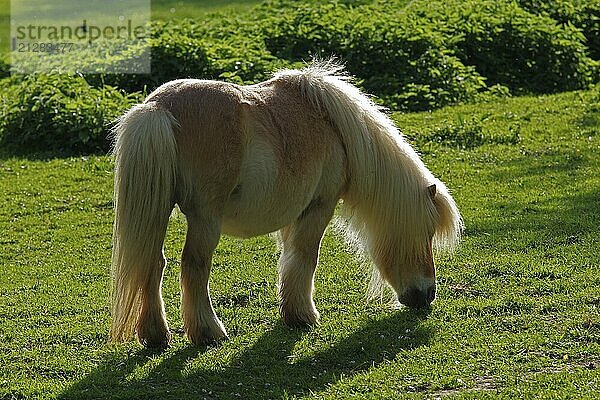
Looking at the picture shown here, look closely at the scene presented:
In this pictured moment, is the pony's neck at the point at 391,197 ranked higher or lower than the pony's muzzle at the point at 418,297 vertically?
higher

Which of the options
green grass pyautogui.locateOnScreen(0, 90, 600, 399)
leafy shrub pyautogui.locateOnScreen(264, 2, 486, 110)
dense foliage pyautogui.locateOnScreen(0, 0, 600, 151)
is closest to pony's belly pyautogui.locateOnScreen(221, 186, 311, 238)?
green grass pyautogui.locateOnScreen(0, 90, 600, 399)

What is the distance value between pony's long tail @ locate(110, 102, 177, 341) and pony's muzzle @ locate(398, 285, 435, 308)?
6.33 feet

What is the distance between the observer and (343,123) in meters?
6.71

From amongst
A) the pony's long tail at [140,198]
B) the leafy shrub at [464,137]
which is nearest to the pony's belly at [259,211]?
the pony's long tail at [140,198]

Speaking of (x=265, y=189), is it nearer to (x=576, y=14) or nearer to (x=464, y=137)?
(x=464, y=137)

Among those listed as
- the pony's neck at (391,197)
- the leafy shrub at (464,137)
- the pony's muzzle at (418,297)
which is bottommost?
the pony's muzzle at (418,297)

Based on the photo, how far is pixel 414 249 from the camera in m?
6.92

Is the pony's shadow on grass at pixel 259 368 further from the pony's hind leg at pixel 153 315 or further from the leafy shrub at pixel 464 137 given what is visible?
the leafy shrub at pixel 464 137

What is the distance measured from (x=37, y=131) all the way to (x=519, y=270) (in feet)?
23.2

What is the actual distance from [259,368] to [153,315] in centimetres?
73

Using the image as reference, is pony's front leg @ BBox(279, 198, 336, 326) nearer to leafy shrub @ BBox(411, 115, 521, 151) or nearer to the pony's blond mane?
the pony's blond mane

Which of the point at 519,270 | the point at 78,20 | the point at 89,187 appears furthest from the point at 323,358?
the point at 78,20

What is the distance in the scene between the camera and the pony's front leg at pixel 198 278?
595cm

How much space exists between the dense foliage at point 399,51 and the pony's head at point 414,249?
637 centimetres
